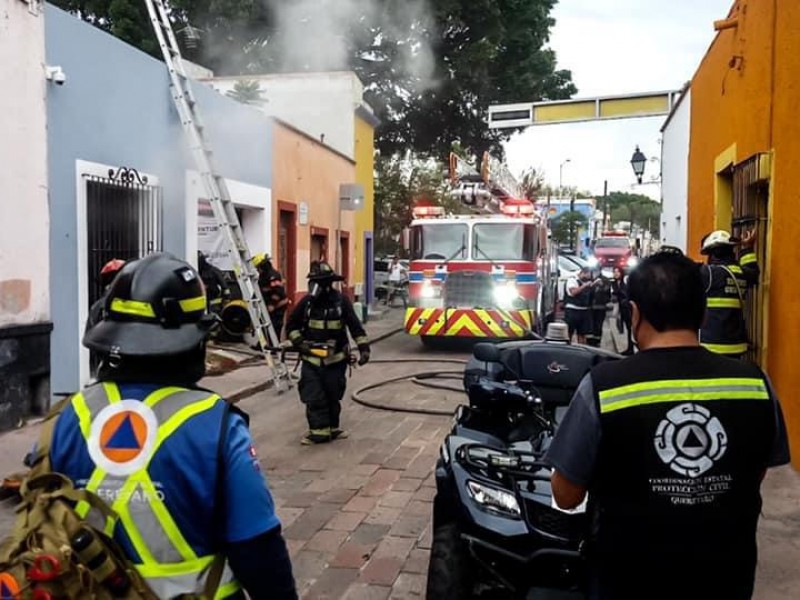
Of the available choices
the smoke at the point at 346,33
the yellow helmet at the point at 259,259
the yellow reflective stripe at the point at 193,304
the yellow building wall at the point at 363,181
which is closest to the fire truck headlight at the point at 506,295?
the yellow helmet at the point at 259,259

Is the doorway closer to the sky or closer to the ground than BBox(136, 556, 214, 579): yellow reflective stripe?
closer to the sky

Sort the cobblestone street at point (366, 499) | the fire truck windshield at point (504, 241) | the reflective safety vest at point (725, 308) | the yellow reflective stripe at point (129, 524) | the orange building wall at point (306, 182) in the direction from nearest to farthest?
1. the yellow reflective stripe at point (129, 524)
2. the cobblestone street at point (366, 499)
3. the reflective safety vest at point (725, 308)
4. the fire truck windshield at point (504, 241)
5. the orange building wall at point (306, 182)

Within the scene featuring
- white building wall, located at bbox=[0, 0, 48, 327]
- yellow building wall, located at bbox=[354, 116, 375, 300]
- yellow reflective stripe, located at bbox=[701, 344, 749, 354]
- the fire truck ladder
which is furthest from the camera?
yellow building wall, located at bbox=[354, 116, 375, 300]

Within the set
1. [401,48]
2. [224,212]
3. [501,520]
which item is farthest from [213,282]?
[401,48]

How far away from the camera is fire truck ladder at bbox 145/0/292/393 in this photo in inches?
385

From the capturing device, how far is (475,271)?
13.4 metres

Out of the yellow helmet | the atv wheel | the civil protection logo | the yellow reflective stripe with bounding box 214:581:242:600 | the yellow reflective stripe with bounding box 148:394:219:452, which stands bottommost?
the atv wheel

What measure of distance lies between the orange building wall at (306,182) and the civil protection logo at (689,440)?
12834 mm

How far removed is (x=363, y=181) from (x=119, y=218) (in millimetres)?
12598

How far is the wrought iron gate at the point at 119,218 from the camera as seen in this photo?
8734 mm

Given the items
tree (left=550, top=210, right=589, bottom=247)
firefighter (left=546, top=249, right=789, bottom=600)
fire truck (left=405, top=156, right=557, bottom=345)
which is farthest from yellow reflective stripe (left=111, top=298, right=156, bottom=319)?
tree (left=550, top=210, right=589, bottom=247)

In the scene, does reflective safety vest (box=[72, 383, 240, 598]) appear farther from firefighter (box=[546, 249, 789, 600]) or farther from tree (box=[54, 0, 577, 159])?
tree (box=[54, 0, 577, 159])

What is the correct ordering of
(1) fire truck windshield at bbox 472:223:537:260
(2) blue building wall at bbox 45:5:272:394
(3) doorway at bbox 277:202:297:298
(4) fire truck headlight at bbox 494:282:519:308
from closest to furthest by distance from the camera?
(2) blue building wall at bbox 45:5:272:394 < (4) fire truck headlight at bbox 494:282:519:308 < (1) fire truck windshield at bbox 472:223:537:260 < (3) doorway at bbox 277:202:297:298

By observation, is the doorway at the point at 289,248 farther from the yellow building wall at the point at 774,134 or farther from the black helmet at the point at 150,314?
the black helmet at the point at 150,314
